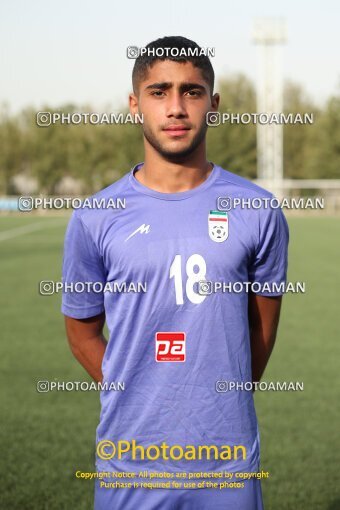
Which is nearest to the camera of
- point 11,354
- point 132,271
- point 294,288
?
point 132,271

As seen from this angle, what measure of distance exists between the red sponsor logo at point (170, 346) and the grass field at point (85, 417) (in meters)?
2.92

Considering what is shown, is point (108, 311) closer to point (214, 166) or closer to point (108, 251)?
point (108, 251)

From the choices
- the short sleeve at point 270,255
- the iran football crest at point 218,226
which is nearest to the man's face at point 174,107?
the iran football crest at point 218,226

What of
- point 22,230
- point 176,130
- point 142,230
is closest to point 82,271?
point 142,230

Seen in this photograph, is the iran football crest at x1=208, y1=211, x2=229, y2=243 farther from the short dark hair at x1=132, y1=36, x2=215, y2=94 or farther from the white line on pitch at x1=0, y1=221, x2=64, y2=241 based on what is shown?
the white line on pitch at x1=0, y1=221, x2=64, y2=241

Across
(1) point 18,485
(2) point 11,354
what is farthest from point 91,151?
(1) point 18,485

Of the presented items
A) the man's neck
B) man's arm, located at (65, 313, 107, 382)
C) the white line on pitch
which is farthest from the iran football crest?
the white line on pitch

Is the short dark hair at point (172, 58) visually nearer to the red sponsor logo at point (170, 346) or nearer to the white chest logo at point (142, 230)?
the white chest logo at point (142, 230)

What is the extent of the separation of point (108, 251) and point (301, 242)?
2619 centimetres

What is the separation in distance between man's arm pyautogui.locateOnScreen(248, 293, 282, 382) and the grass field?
8.00ft

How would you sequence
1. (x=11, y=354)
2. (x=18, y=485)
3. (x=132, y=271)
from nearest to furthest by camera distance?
(x=132, y=271), (x=18, y=485), (x=11, y=354)

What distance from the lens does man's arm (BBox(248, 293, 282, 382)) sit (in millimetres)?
3023

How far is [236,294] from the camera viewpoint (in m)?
2.75

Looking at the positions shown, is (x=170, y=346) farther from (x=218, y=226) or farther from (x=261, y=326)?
(x=261, y=326)
